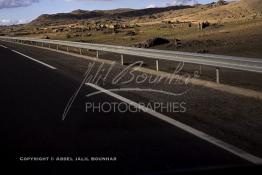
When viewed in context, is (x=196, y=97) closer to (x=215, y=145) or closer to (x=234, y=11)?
(x=215, y=145)

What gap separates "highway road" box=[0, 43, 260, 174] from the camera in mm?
7289

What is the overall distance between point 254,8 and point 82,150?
109201 millimetres

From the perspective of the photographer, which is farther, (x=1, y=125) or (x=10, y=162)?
(x=1, y=125)

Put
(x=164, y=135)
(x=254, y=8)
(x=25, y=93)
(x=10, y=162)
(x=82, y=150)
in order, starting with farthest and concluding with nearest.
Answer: (x=254, y=8) < (x=25, y=93) < (x=164, y=135) < (x=82, y=150) < (x=10, y=162)

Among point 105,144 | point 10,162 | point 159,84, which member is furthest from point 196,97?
point 10,162

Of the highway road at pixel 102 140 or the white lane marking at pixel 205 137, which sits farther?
the white lane marking at pixel 205 137

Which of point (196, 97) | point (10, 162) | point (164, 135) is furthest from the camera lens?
point (196, 97)

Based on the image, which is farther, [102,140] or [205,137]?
[102,140]

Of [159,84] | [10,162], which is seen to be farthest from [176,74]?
[10,162]

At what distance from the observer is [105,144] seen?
8.70 meters

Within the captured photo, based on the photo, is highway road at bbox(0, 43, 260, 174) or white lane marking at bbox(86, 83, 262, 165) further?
white lane marking at bbox(86, 83, 262, 165)

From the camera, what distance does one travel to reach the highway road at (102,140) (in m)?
7.29

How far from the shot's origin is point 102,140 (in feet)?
29.7

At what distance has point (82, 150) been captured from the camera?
825cm
